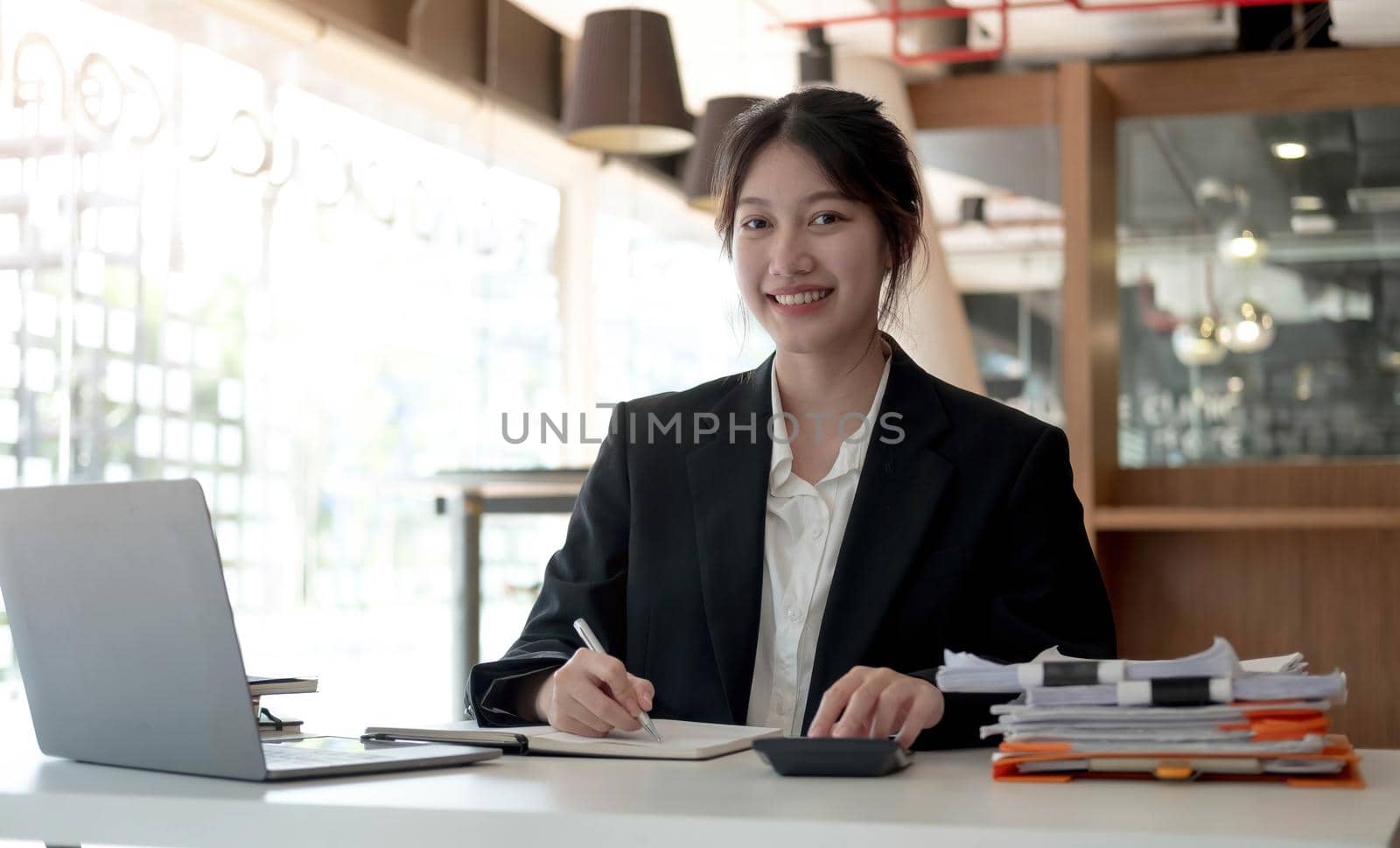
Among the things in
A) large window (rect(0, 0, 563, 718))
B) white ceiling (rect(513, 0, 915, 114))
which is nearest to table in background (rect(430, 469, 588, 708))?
large window (rect(0, 0, 563, 718))

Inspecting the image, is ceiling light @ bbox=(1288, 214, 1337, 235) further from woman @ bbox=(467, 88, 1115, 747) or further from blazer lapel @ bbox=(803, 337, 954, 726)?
blazer lapel @ bbox=(803, 337, 954, 726)

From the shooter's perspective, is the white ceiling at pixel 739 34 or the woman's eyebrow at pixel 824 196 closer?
the woman's eyebrow at pixel 824 196

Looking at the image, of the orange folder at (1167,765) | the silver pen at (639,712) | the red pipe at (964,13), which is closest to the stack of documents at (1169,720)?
the orange folder at (1167,765)

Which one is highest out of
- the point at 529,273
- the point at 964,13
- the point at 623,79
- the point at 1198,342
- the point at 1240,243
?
the point at 964,13

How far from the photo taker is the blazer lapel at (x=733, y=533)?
4.85ft

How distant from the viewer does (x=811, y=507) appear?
1564 mm

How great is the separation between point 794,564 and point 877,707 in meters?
0.39

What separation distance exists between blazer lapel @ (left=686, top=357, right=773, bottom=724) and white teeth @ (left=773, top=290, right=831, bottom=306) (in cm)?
11

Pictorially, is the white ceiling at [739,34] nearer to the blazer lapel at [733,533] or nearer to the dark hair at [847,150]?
the dark hair at [847,150]

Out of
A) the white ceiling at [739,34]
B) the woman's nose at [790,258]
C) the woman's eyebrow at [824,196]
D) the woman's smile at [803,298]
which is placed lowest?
the woman's smile at [803,298]

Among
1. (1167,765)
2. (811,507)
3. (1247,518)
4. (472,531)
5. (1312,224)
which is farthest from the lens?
(1312,224)

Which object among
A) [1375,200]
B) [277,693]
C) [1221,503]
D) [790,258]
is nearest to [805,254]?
[790,258]

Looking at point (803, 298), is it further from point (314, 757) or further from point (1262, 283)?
point (1262, 283)

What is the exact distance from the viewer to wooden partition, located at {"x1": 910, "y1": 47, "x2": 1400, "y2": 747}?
3568mm
